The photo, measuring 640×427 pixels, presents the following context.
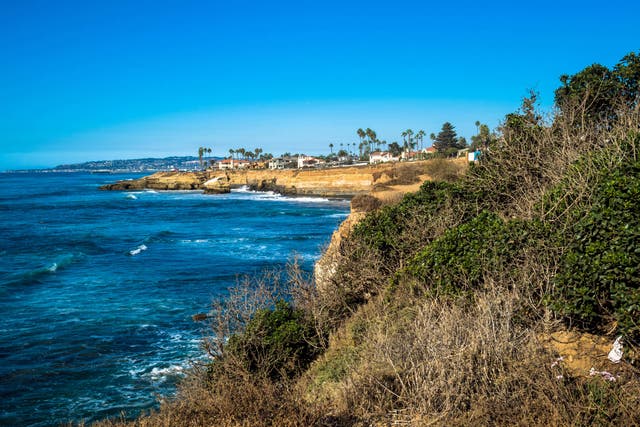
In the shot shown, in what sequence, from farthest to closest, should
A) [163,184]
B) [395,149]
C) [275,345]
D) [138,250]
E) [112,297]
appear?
[395,149] → [163,184] → [138,250] → [112,297] → [275,345]

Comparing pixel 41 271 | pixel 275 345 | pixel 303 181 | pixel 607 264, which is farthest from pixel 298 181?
pixel 607 264

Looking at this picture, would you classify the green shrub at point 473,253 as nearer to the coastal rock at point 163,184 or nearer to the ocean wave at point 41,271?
the ocean wave at point 41,271

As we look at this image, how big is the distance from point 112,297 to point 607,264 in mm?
20685

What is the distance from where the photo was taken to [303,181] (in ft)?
281

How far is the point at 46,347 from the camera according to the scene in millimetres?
15977

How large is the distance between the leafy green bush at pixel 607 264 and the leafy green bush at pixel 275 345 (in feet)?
18.4

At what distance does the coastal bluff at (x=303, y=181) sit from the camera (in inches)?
2927

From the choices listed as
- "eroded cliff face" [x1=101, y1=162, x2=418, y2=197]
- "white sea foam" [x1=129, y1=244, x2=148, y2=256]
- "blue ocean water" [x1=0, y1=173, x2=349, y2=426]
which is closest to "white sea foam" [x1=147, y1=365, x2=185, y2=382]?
"blue ocean water" [x1=0, y1=173, x2=349, y2=426]

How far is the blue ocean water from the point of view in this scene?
13.1 metres

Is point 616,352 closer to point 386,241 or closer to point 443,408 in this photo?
point 443,408

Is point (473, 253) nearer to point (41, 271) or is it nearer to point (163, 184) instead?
point (41, 271)

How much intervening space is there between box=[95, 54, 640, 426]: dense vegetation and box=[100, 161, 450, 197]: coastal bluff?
1529 inches

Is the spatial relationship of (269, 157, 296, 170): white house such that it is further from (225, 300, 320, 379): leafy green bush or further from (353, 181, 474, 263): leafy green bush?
(225, 300, 320, 379): leafy green bush

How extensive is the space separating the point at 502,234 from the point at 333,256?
590 cm
